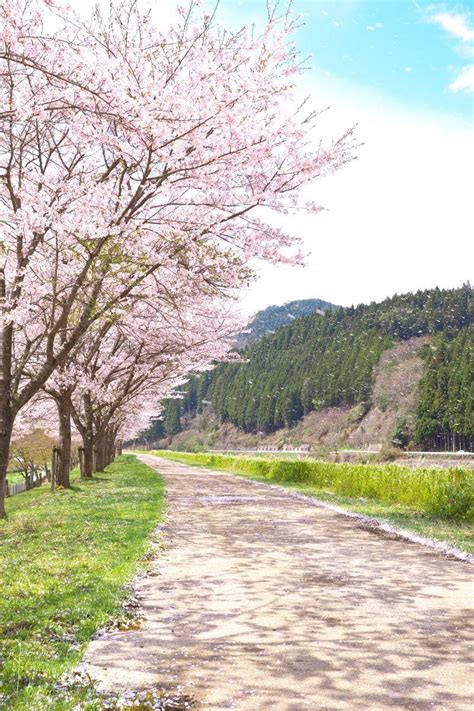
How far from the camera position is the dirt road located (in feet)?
14.5

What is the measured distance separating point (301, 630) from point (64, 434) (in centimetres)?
1827

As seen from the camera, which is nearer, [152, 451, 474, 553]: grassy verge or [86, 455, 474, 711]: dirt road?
[86, 455, 474, 711]: dirt road

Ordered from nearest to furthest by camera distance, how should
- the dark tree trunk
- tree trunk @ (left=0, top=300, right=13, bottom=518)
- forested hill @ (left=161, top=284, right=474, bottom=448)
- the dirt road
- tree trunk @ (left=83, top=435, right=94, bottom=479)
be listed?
the dirt road, tree trunk @ (left=0, top=300, right=13, bottom=518), the dark tree trunk, tree trunk @ (left=83, top=435, right=94, bottom=479), forested hill @ (left=161, top=284, right=474, bottom=448)

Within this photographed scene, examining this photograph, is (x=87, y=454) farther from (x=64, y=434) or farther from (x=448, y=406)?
(x=448, y=406)

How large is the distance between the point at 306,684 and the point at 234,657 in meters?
0.78

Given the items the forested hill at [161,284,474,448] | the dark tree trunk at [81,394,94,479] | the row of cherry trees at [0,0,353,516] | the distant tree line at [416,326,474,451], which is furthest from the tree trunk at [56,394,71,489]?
the forested hill at [161,284,474,448]

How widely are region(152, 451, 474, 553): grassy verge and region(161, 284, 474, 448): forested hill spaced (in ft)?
212

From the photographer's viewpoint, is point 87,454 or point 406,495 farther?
point 87,454

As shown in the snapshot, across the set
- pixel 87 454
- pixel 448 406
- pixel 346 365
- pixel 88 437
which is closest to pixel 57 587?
pixel 88 437

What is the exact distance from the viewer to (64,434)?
2275 cm

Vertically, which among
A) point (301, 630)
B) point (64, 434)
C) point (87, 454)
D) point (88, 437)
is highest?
point (64, 434)

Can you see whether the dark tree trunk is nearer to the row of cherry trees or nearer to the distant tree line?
the row of cherry trees

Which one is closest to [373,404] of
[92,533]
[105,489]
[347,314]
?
[347,314]

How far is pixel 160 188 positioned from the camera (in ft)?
30.8
